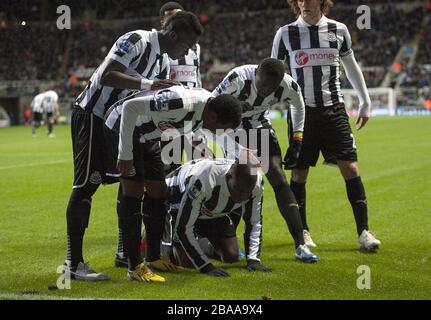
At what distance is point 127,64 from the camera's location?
242 inches

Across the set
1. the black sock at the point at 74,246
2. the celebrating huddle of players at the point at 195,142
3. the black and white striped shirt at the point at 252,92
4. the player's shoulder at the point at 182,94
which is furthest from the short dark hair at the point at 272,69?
the black sock at the point at 74,246

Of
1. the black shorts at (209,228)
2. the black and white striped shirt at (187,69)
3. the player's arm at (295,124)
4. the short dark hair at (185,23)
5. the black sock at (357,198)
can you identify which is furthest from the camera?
the black and white striped shirt at (187,69)

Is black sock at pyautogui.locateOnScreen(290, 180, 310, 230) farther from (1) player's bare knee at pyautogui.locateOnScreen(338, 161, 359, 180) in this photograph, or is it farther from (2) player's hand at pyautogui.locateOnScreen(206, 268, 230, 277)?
(2) player's hand at pyautogui.locateOnScreen(206, 268, 230, 277)

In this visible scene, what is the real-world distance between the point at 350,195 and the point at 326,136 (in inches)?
25.3

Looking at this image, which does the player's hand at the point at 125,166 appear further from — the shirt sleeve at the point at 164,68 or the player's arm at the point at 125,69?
the shirt sleeve at the point at 164,68

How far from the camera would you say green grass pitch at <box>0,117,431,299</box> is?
228 inches

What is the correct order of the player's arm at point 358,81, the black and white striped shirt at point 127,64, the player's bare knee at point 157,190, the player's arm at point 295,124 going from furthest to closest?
the player's arm at point 358,81, the player's arm at point 295,124, the player's bare knee at point 157,190, the black and white striped shirt at point 127,64

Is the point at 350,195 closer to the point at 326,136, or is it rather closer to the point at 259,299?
the point at 326,136

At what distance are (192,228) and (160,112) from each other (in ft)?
3.59

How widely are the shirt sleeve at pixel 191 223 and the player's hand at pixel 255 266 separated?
0.38m

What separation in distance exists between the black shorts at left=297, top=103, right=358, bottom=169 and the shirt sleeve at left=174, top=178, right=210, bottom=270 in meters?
1.87

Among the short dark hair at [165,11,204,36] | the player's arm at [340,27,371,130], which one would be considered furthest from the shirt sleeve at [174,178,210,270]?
the player's arm at [340,27,371,130]

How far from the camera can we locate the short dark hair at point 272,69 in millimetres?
6812

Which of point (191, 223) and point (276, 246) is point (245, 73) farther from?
point (276, 246)
